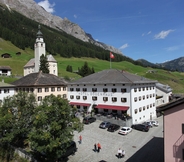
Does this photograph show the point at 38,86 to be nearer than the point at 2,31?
Yes

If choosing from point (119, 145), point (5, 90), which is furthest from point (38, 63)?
point (119, 145)

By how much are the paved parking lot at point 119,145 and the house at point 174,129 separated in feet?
33.0

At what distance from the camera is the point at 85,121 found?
133 feet

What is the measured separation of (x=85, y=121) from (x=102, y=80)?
11567mm

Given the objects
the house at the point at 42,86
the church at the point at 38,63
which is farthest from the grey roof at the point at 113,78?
the church at the point at 38,63

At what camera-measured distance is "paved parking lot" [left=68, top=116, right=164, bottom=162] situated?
2559 cm

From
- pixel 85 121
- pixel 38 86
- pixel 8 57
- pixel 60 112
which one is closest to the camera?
pixel 60 112

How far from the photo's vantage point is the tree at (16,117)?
26406 mm

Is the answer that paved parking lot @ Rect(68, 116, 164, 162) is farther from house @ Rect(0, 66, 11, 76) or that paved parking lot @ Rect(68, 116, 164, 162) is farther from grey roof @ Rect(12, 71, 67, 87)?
house @ Rect(0, 66, 11, 76)

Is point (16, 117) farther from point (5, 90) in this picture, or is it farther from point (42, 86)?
point (5, 90)

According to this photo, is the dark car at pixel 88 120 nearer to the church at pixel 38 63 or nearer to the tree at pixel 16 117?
the tree at pixel 16 117

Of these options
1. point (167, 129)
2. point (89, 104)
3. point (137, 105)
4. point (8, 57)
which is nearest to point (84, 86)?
point (89, 104)

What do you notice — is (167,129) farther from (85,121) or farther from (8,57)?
(8,57)

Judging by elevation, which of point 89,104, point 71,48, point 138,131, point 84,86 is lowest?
point 138,131
